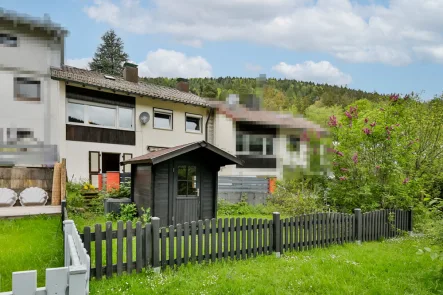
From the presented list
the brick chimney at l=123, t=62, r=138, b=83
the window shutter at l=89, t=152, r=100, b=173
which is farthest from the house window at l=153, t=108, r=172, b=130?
the window shutter at l=89, t=152, r=100, b=173

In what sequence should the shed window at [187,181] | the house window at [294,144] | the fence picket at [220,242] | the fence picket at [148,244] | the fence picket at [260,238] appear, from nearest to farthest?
the fence picket at [148,244] → the fence picket at [220,242] → the fence picket at [260,238] → the shed window at [187,181] → the house window at [294,144]

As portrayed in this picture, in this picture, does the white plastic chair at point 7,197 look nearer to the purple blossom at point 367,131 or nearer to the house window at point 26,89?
the house window at point 26,89

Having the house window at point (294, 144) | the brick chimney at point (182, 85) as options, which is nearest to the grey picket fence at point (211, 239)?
the house window at point (294, 144)

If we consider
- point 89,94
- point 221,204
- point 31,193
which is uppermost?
point 89,94

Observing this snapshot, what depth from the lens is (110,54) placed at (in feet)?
140

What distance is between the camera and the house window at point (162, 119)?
1919cm

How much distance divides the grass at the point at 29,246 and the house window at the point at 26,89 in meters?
3.10

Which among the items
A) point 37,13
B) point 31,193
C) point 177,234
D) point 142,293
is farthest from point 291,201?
point 37,13

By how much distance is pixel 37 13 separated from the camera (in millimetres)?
1955

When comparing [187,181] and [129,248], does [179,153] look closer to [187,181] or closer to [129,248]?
[187,181]

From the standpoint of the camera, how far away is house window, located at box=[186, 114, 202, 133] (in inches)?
818

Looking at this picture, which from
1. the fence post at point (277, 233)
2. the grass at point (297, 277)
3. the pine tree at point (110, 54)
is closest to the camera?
the grass at point (297, 277)

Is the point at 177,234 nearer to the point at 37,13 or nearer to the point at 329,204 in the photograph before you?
the point at 37,13

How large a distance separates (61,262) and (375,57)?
19514mm
